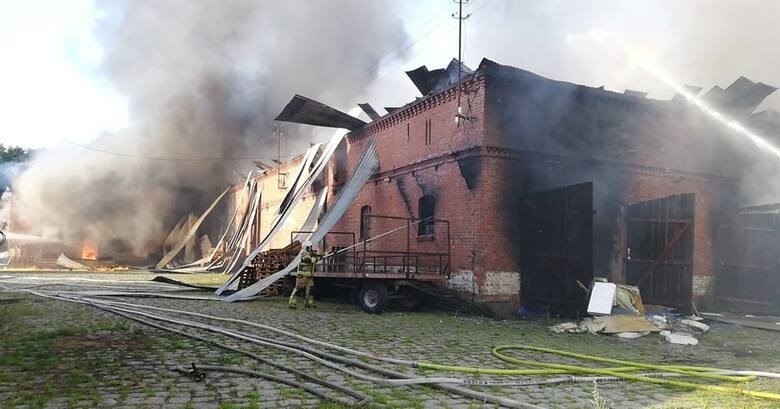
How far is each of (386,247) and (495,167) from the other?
14.8 ft

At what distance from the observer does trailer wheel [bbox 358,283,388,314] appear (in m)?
11.2

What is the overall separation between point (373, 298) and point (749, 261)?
885cm

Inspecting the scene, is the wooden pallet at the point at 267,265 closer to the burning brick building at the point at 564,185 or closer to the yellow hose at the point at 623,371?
the burning brick building at the point at 564,185

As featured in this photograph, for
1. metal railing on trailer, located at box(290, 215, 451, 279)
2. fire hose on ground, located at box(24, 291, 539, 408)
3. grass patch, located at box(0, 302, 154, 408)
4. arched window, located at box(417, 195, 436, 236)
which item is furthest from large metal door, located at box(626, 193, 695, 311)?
grass patch, located at box(0, 302, 154, 408)

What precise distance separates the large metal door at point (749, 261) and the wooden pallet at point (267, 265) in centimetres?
1082

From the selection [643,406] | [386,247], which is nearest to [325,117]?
[386,247]

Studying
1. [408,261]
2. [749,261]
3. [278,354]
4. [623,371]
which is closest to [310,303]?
[408,261]

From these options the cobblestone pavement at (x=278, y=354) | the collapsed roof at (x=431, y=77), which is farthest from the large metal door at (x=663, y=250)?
the collapsed roof at (x=431, y=77)

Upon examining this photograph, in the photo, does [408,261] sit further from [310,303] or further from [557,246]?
[557,246]

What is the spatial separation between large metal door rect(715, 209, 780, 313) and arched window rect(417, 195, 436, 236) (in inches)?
279

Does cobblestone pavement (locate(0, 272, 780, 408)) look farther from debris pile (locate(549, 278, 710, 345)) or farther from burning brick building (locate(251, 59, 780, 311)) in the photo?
burning brick building (locate(251, 59, 780, 311))

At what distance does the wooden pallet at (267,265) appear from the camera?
583 inches

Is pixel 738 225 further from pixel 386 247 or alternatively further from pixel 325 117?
pixel 325 117

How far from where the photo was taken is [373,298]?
11.4 m
